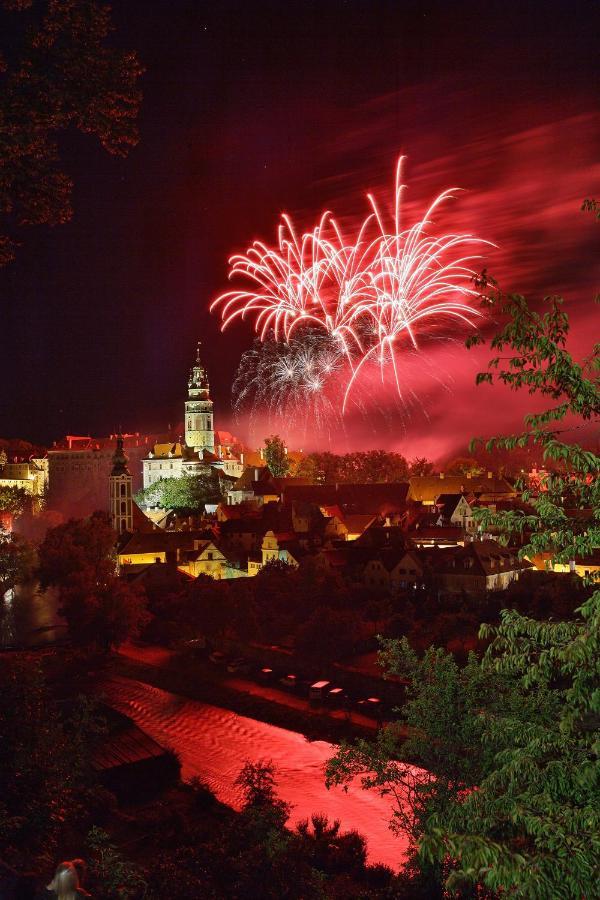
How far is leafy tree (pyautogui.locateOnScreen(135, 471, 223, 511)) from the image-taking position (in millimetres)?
48303

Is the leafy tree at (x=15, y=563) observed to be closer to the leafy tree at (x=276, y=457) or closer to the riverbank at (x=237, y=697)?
the riverbank at (x=237, y=697)

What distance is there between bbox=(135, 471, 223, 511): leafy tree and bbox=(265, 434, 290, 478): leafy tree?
4807 millimetres

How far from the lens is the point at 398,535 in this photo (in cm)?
3017

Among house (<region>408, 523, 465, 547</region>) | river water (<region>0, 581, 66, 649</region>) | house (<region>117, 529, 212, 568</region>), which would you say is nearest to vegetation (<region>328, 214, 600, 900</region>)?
river water (<region>0, 581, 66, 649</region>)

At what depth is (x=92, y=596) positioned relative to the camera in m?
22.8

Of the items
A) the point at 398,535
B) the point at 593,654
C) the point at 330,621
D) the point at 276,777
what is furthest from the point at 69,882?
the point at 398,535

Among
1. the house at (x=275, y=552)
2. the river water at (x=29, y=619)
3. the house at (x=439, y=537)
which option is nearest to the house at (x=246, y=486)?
the house at (x=275, y=552)

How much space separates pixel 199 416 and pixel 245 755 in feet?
153

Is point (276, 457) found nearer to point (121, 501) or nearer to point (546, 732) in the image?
point (121, 501)

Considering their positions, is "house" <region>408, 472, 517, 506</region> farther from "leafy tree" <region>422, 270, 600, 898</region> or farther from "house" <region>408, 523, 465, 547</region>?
"leafy tree" <region>422, 270, 600, 898</region>

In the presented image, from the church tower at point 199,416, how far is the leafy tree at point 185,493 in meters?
7.55

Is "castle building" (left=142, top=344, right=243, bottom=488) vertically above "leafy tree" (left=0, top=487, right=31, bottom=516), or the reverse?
"castle building" (left=142, top=344, right=243, bottom=488)

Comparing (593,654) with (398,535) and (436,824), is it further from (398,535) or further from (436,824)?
(398,535)

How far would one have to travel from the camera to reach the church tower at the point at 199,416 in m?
60.2
